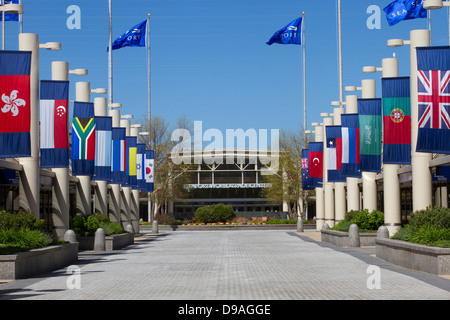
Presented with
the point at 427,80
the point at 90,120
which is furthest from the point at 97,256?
the point at 427,80

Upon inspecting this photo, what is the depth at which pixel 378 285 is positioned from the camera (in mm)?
16984

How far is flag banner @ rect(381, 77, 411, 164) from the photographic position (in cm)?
2814

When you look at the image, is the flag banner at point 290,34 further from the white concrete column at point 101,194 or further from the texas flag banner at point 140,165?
the white concrete column at point 101,194

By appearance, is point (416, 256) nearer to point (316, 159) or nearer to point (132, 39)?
point (316, 159)

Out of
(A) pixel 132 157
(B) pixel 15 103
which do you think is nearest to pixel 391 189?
(A) pixel 132 157

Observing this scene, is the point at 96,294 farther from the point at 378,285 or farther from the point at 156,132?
the point at 156,132

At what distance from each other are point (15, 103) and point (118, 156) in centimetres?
1828

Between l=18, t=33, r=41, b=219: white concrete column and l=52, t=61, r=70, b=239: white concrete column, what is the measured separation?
3.96 meters

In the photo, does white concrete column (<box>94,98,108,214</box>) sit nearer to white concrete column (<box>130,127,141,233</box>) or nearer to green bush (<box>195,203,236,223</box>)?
white concrete column (<box>130,127,141,233</box>)

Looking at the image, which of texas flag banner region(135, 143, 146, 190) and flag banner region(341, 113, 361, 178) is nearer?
flag banner region(341, 113, 361, 178)

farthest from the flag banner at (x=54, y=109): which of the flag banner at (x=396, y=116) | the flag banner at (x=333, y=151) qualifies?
the flag banner at (x=333, y=151)

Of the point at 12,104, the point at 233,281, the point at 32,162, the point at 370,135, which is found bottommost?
the point at 233,281

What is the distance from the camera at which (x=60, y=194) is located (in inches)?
1324

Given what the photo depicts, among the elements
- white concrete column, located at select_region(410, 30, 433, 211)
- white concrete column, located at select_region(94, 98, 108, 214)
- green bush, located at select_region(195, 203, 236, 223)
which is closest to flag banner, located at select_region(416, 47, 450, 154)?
white concrete column, located at select_region(410, 30, 433, 211)
